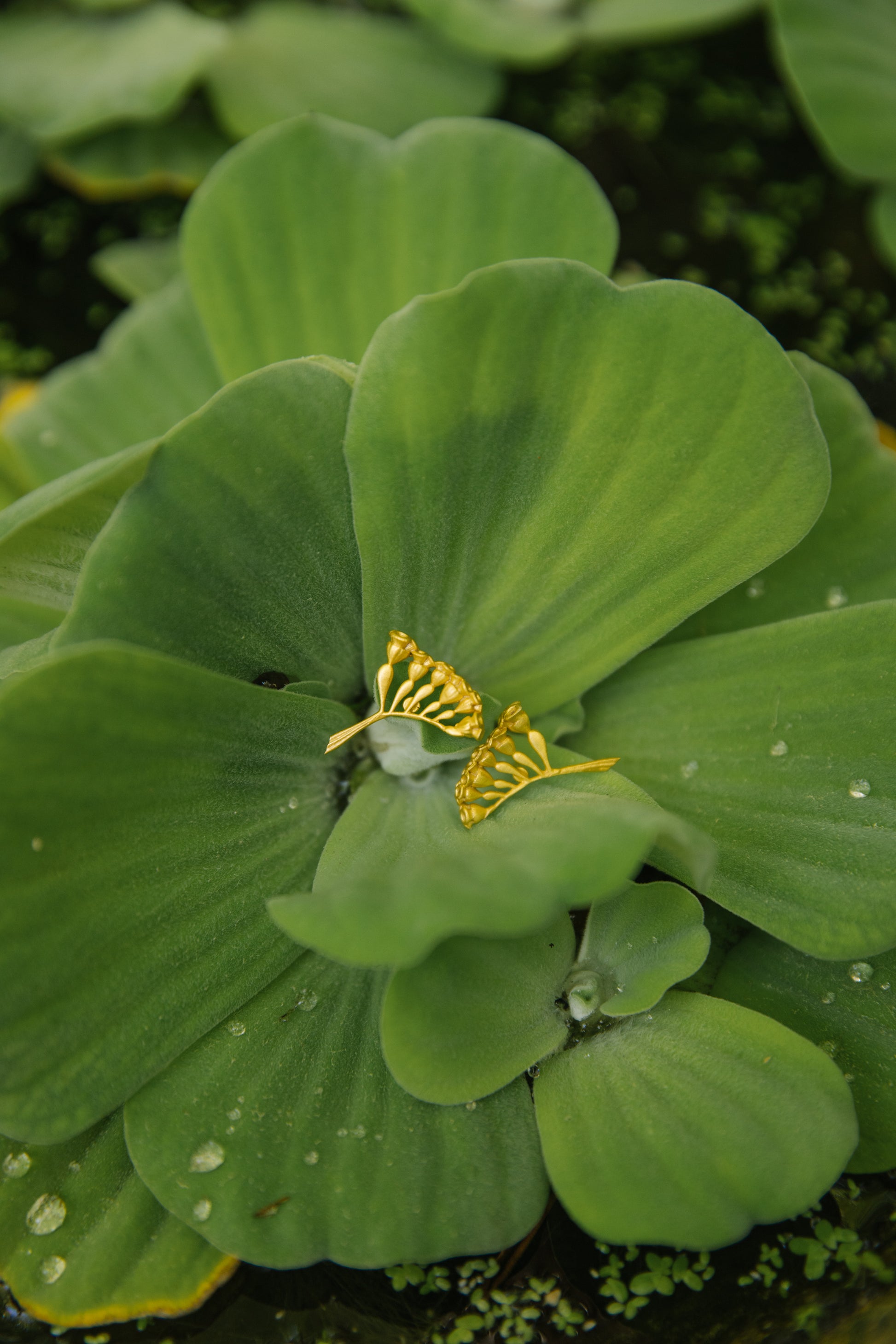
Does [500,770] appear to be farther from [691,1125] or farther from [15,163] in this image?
[15,163]

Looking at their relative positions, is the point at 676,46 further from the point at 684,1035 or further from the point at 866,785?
the point at 684,1035

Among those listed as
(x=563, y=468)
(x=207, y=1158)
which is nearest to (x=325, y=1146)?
(x=207, y=1158)

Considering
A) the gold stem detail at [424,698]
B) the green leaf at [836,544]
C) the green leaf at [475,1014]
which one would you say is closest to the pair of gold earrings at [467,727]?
the gold stem detail at [424,698]

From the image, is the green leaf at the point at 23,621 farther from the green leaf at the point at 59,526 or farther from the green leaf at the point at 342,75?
the green leaf at the point at 342,75

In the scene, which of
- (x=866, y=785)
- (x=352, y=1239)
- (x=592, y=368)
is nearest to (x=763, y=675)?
(x=866, y=785)

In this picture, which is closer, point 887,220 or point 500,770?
point 500,770

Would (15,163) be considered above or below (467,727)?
above

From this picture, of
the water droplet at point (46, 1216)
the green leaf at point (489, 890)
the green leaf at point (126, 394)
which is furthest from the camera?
the green leaf at point (126, 394)
